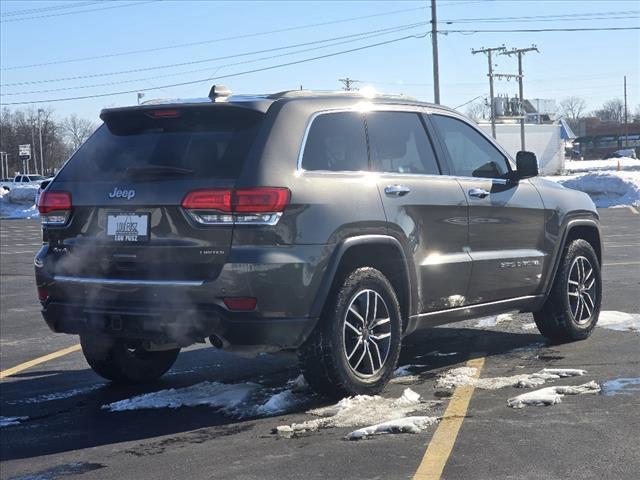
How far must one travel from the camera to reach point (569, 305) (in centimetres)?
776

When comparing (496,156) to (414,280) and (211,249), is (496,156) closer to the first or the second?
(414,280)

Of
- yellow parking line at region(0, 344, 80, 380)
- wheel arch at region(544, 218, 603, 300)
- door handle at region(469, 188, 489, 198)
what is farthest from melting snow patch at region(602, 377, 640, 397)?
yellow parking line at region(0, 344, 80, 380)

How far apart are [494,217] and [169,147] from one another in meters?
2.57

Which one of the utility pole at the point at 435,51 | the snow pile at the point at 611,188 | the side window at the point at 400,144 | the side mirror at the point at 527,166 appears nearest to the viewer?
the side window at the point at 400,144

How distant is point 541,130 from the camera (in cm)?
9162

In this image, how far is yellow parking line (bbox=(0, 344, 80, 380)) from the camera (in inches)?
296

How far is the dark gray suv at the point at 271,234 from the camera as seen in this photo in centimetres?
535

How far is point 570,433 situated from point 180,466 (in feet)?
6.67

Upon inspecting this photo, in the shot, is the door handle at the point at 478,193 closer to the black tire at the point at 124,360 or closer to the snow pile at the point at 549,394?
the snow pile at the point at 549,394

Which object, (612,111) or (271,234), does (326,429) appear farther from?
(612,111)

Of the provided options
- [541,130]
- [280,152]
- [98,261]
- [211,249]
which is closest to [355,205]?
[280,152]

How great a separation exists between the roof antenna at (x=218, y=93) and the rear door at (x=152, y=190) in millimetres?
193

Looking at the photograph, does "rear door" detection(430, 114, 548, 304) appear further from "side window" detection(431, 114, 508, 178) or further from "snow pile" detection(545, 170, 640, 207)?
"snow pile" detection(545, 170, 640, 207)

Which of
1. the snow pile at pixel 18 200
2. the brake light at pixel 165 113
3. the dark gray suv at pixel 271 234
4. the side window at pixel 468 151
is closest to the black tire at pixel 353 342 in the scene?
the dark gray suv at pixel 271 234
